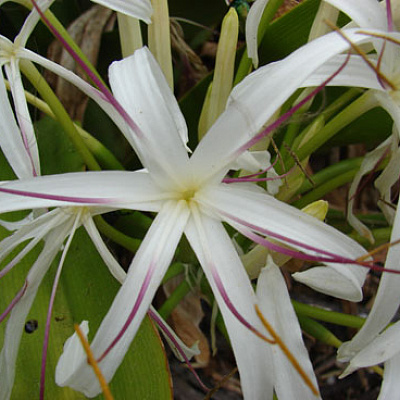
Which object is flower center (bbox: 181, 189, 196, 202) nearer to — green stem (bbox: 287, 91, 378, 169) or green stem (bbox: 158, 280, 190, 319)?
green stem (bbox: 287, 91, 378, 169)

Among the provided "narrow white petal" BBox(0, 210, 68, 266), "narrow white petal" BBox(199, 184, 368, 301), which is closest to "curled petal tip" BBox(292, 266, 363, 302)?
"narrow white petal" BBox(199, 184, 368, 301)

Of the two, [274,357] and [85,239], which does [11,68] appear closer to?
[85,239]

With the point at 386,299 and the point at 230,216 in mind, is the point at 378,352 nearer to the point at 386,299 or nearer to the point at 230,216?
the point at 386,299

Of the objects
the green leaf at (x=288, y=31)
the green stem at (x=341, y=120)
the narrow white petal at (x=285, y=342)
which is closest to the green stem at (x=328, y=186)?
the green stem at (x=341, y=120)

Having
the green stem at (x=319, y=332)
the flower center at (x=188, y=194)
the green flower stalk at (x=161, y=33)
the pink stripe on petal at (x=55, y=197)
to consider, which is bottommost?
the green stem at (x=319, y=332)

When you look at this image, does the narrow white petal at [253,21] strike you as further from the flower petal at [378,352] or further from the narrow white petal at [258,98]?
the flower petal at [378,352]

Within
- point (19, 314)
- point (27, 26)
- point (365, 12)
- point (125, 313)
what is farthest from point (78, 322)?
point (365, 12)
